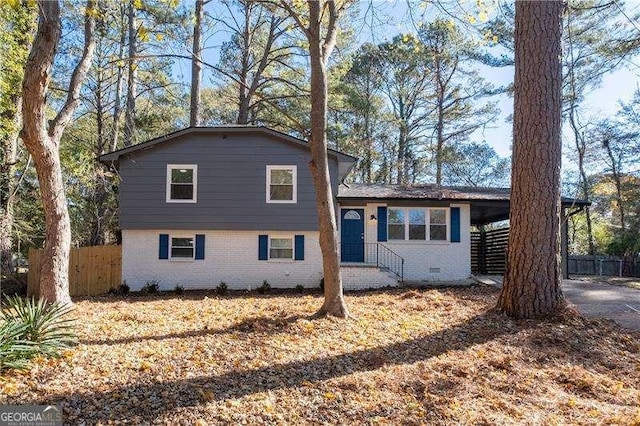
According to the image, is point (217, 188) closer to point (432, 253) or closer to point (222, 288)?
point (222, 288)

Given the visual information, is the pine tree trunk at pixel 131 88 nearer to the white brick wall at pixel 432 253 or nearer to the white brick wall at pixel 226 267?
the white brick wall at pixel 226 267

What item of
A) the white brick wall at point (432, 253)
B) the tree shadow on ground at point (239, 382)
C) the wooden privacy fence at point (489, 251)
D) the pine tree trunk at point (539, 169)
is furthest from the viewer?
the wooden privacy fence at point (489, 251)

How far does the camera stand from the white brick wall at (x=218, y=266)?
14.5 metres

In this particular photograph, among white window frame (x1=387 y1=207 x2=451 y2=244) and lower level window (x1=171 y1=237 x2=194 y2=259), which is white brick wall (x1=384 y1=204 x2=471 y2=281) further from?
lower level window (x1=171 y1=237 x2=194 y2=259)

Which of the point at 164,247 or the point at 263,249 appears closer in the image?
the point at 164,247

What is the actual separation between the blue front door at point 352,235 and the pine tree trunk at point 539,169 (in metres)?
8.05

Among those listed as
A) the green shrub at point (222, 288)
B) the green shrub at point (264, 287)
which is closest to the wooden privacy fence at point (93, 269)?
the green shrub at point (222, 288)

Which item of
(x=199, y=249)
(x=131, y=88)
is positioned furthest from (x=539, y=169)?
(x=131, y=88)

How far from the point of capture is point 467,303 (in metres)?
10.1

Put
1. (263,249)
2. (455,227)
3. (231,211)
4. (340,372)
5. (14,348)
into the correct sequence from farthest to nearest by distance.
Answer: (455,227) < (263,249) < (231,211) < (340,372) < (14,348)

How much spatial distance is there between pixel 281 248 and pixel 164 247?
383cm

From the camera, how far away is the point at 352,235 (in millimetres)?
15148

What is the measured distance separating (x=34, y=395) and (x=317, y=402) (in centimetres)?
250

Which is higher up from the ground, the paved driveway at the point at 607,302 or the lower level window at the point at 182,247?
the lower level window at the point at 182,247
